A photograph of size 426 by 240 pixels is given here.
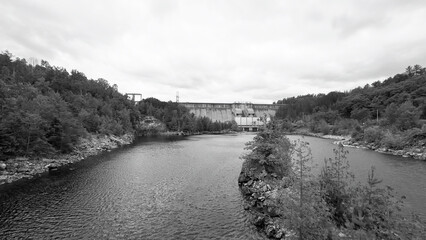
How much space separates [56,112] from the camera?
41.7 m

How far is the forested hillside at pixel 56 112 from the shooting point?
32.5 metres

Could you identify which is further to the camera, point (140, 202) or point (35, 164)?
point (35, 164)

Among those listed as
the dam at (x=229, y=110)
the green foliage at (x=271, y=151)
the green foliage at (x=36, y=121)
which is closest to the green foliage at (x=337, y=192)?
the green foliage at (x=271, y=151)

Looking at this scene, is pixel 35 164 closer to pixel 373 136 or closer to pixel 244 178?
pixel 244 178

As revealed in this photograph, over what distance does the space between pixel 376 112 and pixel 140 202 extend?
115833 mm

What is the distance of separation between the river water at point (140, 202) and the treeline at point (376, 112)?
1023 inches

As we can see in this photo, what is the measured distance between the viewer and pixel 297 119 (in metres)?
152

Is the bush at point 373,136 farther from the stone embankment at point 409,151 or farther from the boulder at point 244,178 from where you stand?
the boulder at point 244,178

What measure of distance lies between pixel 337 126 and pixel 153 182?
9430 cm

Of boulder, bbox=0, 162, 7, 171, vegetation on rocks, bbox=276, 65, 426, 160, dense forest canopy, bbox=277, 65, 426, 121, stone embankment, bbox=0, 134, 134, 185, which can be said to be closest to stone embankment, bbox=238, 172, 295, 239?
vegetation on rocks, bbox=276, 65, 426, 160

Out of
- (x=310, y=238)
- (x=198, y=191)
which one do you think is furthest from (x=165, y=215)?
(x=310, y=238)

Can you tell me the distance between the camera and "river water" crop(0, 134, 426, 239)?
15.9 metres

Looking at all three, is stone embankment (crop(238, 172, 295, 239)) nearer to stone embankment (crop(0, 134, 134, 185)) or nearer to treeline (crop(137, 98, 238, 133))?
stone embankment (crop(0, 134, 134, 185))

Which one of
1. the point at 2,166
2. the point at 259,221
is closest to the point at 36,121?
the point at 2,166
